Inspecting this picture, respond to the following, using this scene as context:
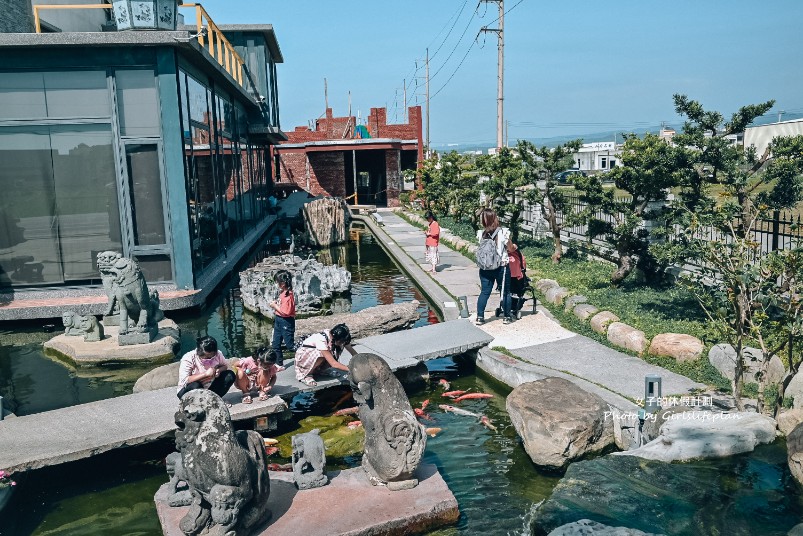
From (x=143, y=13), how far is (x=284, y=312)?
6.88 m

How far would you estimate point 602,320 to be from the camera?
10070 mm

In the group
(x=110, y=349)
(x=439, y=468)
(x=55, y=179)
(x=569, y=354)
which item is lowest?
(x=439, y=468)

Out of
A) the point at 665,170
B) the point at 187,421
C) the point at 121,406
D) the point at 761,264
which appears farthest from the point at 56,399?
the point at 665,170

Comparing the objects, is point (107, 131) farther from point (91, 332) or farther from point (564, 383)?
point (564, 383)

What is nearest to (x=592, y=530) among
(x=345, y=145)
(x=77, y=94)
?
(x=77, y=94)

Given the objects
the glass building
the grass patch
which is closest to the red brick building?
the grass patch

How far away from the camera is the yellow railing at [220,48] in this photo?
53.9ft

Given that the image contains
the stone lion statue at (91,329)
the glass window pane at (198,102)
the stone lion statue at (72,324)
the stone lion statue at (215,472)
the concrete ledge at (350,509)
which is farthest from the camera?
the glass window pane at (198,102)

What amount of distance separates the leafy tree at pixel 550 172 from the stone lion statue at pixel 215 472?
37.6ft

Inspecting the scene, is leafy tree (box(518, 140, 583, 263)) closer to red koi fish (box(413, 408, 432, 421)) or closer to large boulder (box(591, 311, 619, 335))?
large boulder (box(591, 311, 619, 335))

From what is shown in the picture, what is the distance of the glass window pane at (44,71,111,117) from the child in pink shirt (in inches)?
297

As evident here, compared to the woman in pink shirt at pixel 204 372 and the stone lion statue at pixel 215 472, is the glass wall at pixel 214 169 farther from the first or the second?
the stone lion statue at pixel 215 472

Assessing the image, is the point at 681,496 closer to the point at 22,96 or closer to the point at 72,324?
the point at 72,324

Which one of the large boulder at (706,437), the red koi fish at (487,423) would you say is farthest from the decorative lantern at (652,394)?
the red koi fish at (487,423)
